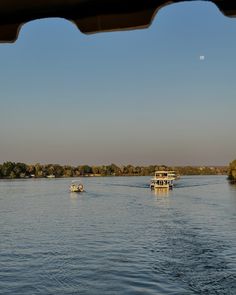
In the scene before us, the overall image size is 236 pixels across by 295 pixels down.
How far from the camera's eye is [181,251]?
33562 mm

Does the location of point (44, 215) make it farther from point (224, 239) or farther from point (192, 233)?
point (224, 239)

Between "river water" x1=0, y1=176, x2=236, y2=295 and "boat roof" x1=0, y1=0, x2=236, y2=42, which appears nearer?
"boat roof" x1=0, y1=0, x2=236, y2=42

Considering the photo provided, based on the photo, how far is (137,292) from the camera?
877 inches

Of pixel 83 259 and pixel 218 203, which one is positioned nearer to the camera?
pixel 83 259

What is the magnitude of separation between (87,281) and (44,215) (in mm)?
34894

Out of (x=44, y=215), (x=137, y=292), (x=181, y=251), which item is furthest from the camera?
(x=44, y=215)

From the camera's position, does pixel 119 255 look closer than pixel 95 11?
No

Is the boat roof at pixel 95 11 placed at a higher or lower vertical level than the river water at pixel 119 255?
higher

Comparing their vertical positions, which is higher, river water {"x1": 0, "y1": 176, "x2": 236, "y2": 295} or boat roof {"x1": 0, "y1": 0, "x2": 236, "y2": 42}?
boat roof {"x1": 0, "y1": 0, "x2": 236, "y2": 42}

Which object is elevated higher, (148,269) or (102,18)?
(102,18)

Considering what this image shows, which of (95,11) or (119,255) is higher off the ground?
(95,11)

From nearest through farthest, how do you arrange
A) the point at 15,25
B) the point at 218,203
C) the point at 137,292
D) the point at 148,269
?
1. the point at 15,25
2. the point at 137,292
3. the point at 148,269
4. the point at 218,203

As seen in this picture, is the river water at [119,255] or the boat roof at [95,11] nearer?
the boat roof at [95,11]

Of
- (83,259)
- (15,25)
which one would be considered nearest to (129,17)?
(15,25)
